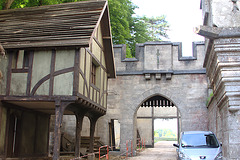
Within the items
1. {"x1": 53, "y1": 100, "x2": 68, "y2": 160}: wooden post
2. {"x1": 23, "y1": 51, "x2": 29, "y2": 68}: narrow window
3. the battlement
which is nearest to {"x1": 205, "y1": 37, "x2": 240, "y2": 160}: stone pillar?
{"x1": 53, "y1": 100, "x2": 68, "y2": 160}: wooden post

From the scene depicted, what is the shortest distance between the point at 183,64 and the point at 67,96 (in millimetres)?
10040

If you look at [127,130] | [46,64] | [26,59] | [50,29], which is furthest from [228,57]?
[127,130]

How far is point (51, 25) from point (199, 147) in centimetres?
666

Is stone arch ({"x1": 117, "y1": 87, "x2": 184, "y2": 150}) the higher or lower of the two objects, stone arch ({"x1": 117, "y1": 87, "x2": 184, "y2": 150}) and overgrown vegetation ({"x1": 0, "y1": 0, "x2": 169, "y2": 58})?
the lower

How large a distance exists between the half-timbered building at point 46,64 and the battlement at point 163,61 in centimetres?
612

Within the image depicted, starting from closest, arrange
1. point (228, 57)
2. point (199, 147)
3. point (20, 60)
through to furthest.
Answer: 1. point (228, 57)
2. point (199, 147)
3. point (20, 60)

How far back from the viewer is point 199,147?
947cm

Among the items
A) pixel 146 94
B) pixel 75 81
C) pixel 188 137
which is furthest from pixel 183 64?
pixel 75 81

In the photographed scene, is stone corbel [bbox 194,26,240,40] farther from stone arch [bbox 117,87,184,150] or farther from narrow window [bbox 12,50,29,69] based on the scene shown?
stone arch [bbox 117,87,184,150]

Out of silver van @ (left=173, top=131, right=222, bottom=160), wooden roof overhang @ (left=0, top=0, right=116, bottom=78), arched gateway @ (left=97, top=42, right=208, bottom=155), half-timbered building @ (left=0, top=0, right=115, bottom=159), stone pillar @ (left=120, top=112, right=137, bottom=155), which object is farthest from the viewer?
stone pillar @ (left=120, top=112, right=137, bottom=155)

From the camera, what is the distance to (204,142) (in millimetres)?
9789

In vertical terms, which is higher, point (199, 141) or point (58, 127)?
point (58, 127)

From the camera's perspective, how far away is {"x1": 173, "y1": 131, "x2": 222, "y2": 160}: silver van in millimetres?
8913

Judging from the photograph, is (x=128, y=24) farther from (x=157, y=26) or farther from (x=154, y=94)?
(x=157, y=26)
